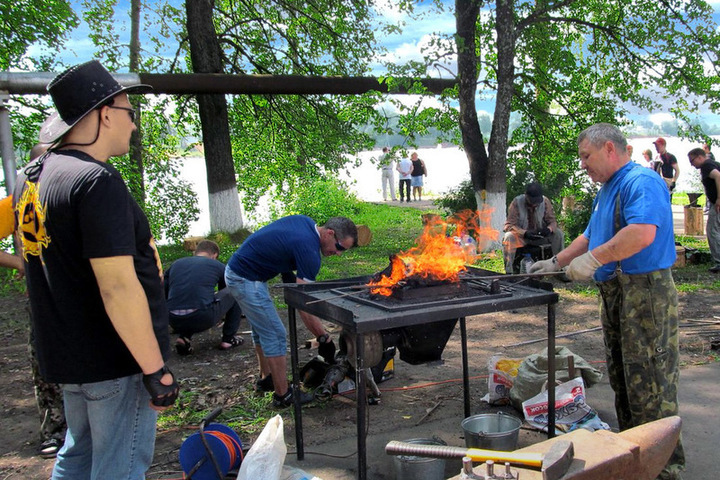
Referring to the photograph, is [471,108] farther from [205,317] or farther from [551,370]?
[551,370]

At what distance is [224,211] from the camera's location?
40.6ft

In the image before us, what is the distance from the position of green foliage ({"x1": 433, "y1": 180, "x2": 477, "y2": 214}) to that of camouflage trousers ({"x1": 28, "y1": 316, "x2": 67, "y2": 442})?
927 centimetres

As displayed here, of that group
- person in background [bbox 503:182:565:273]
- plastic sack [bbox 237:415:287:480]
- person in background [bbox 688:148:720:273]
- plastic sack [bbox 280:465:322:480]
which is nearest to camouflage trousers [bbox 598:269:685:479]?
plastic sack [bbox 280:465:322:480]

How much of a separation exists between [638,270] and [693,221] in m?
10.7

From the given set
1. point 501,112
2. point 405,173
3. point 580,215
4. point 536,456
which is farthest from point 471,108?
point 405,173

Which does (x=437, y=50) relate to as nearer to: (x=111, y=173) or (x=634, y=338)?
(x=634, y=338)

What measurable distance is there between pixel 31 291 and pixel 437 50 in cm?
927

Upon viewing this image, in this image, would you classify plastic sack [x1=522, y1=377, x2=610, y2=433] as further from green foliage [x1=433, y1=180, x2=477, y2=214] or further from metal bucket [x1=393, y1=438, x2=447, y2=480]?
green foliage [x1=433, y1=180, x2=477, y2=214]

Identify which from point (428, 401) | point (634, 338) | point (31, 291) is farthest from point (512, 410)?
point (31, 291)

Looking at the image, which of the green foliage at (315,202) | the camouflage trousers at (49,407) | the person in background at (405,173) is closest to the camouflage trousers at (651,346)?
the camouflage trousers at (49,407)

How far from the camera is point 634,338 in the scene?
133 inches

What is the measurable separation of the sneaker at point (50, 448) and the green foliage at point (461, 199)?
9334 millimetres

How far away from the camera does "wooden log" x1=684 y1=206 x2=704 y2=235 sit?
12438 mm

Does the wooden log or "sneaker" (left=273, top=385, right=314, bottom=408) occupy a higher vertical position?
the wooden log
